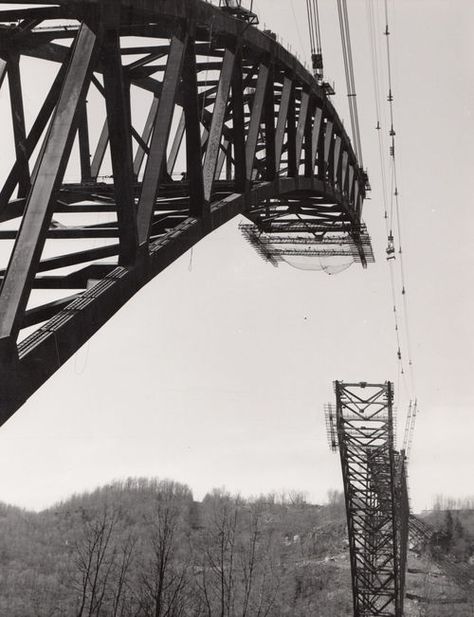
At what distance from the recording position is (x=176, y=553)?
331 feet

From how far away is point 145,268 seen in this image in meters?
6.46

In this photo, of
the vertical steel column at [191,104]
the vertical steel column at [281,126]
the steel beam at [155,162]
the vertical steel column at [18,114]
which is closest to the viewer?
the steel beam at [155,162]

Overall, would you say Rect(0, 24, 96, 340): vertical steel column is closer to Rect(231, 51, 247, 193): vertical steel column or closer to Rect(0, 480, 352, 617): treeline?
Rect(231, 51, 247, 193): vertical steel column

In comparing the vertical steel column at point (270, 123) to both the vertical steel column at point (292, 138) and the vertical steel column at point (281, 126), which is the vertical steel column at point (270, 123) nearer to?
the vertical steel column at point (281, 126)

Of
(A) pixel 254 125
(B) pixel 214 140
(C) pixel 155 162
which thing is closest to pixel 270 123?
(A) pixel 254 125

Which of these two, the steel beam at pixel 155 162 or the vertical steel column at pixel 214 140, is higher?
the vertical steel column at pixel 214 140

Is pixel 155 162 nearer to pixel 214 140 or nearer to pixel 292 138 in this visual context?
pixel 214 140

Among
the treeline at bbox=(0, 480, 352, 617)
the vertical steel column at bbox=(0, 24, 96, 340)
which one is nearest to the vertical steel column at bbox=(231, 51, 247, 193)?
the vertical steel column at bbox=(0, 24, 96, 340)

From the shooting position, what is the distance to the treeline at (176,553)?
236ft

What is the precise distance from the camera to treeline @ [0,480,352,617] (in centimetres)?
7194

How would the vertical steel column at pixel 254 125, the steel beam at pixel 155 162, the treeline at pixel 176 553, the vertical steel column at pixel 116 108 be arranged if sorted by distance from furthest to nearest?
the treeline at pixel 176 553
the vertical steel column at pixel 254 125
the steel beam at pixel 155 162
the vertical steel column at pixel 116 108

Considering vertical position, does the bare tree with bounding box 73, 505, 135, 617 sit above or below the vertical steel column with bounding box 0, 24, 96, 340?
below

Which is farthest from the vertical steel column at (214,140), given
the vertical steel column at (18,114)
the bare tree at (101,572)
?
the bare tree at (101,572)

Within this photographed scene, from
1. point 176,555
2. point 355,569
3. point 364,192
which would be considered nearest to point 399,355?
point 364,192
